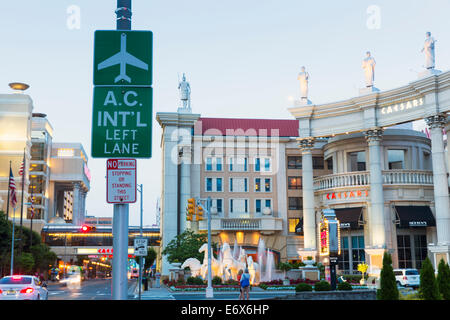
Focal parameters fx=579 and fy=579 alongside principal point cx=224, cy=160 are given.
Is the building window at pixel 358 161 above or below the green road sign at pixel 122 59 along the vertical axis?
above

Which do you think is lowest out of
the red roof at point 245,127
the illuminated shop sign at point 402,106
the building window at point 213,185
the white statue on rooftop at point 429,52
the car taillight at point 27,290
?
the car taillight at point 27,290

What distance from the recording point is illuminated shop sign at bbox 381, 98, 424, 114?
164ft

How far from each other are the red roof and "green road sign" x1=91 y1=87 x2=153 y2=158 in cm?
5847

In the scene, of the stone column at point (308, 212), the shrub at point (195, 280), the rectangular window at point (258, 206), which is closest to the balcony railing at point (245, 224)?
the rectangular window at point (258, 206)

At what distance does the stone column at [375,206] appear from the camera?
50750 mm

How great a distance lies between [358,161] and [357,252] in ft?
33.1

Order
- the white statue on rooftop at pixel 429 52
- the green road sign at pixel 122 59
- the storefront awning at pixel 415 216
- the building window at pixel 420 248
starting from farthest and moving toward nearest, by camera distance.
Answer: the building window at pixel 420 248, the storefront awning at pixel 415 216, the white statue on rooftop at pixel 429 52, the green road sign at pixel 122 59

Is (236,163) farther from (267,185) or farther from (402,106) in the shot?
(402,106)

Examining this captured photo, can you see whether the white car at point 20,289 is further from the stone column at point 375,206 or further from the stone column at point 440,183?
the stone column at point 440,183

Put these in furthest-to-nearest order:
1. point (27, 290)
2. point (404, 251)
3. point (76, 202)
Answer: point (76, 202), point (404, 251), point (27, 290)

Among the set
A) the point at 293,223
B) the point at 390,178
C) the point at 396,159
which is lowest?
the point at 293,223

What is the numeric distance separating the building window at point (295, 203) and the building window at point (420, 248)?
55.7ft

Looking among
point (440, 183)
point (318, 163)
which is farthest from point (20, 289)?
point (318, 163)

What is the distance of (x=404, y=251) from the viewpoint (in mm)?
53219
